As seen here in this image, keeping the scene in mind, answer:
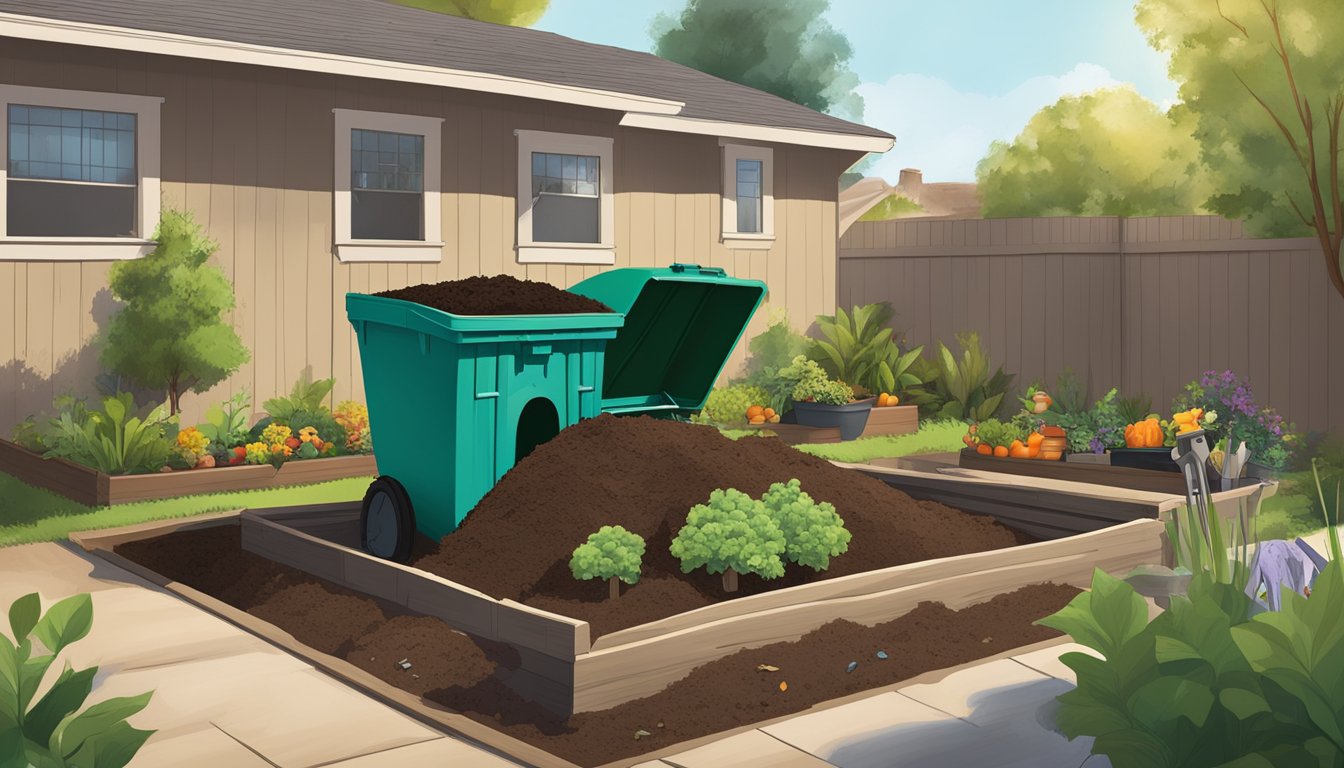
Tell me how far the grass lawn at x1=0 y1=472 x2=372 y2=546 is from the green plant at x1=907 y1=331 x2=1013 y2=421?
23.8 ft

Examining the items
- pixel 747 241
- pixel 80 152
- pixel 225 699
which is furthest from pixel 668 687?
pixel 747 241

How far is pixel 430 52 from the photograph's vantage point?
42.9 feet

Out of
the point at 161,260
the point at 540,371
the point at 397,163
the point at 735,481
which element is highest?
the point at 397,163

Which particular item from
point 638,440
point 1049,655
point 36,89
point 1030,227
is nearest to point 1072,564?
point 1049,655

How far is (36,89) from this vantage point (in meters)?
10.5

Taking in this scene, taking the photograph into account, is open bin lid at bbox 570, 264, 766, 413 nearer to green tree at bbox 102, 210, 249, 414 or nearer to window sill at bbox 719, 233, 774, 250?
green tree at bbox 102, 210, 249, 414

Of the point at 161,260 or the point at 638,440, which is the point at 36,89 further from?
the point at 638,440

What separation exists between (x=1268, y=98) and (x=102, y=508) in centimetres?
1051

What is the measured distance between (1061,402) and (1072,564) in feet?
21.7

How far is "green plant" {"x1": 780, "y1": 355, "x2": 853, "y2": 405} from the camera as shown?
13531 millimetres

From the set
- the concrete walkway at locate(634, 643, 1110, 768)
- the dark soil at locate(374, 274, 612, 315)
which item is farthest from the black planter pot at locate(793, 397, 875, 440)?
the concrete walkway at locate(634, 643, 1110, 768)

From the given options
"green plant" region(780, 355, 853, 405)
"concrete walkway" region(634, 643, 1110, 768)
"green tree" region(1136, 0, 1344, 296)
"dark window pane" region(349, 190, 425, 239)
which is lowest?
"concrete walkway" region(634, 643, 1110, 768)

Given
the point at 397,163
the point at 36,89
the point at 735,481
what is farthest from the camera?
the point at 397,163

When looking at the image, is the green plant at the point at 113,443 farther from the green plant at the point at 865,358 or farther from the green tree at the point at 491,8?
the green tree at the point at 491,8
